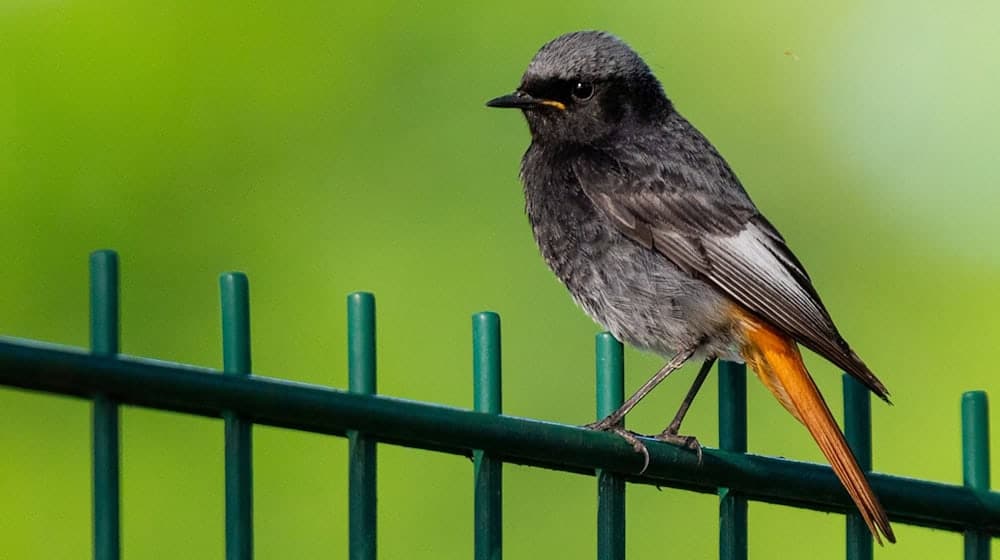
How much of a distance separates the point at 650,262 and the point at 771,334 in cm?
50

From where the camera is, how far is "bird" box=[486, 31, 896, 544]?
202 inches

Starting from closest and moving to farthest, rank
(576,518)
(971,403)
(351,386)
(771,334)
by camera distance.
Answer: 1. (351,386)
2. (971,403)
3. (771,334)
4. (576,518)

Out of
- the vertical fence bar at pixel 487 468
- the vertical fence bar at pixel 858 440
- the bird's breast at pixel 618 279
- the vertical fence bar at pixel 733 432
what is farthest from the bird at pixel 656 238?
the vertical fence bar at pixel 487 468

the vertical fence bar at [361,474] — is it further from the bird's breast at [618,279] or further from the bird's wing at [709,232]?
the bird's breast at [618,279]

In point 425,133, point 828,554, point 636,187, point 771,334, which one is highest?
point 425,133


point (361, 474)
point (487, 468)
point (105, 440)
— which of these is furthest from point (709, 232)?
point (105, 440)

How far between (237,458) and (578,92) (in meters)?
3.40

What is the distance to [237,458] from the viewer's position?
2.83 metres

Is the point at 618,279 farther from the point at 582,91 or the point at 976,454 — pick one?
the point at 976,454

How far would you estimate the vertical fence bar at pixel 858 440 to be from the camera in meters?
3.97

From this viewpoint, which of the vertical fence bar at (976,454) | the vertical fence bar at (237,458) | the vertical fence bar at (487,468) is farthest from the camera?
the vertical fence bar at (976,454)

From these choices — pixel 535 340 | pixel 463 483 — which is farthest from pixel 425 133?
pixel 463 483

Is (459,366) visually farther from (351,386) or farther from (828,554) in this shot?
(351,386)

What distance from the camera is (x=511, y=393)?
26.6 ft
